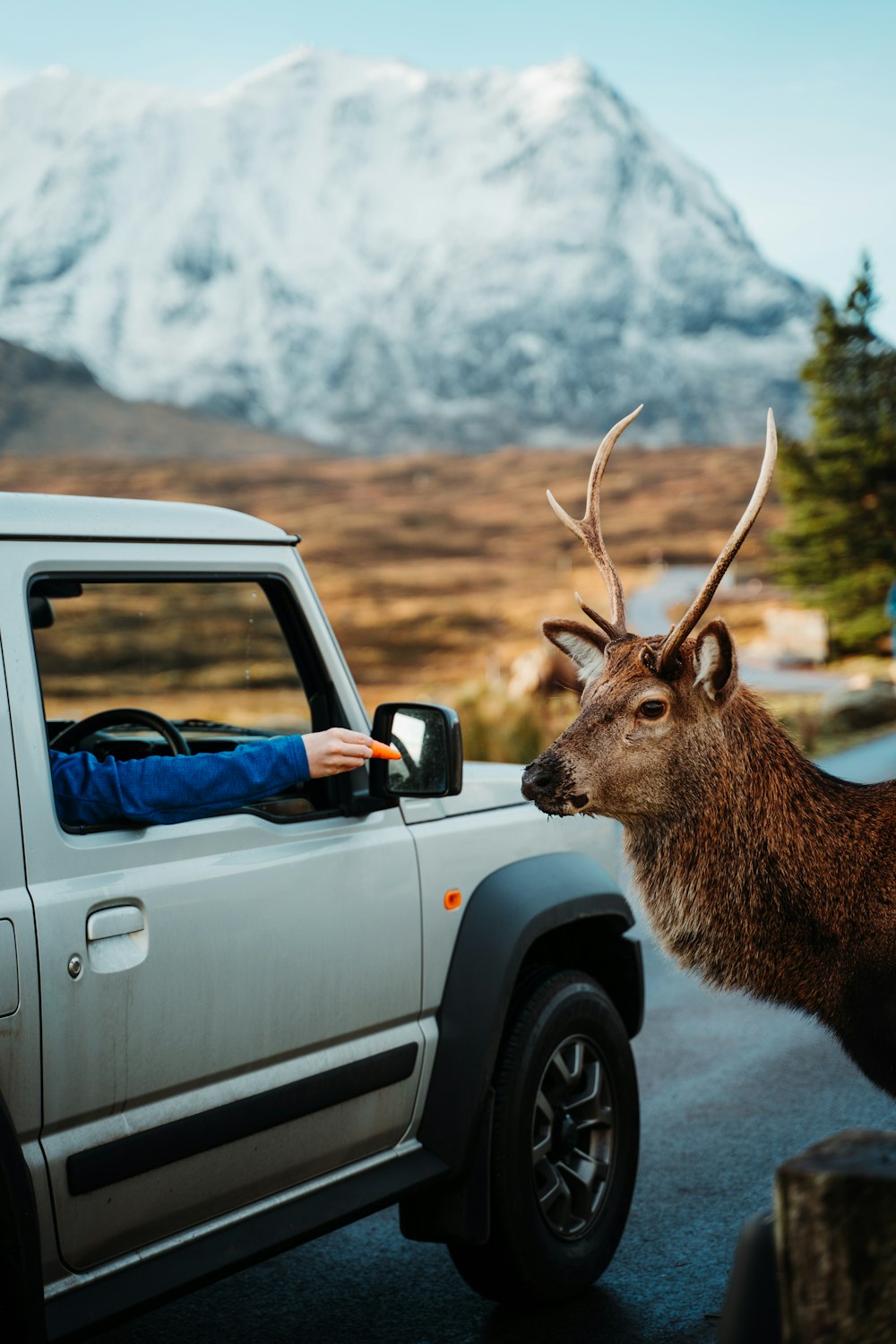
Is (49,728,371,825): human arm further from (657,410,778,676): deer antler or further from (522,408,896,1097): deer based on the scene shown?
(657,410,778,676): deer antler

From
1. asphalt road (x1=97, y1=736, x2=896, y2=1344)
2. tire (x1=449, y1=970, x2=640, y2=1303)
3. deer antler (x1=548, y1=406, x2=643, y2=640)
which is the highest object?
deer antler (x1=548, y1=406, x2=643, y2=640)

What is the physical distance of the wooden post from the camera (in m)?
1.61

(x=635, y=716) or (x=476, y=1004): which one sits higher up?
(x=635, y=716)

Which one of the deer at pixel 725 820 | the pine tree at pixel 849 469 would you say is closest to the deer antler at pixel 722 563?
the deer at pixel 725 820

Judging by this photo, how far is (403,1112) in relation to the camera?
3723 millimetres

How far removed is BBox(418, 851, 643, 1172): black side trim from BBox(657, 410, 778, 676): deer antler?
767 mm

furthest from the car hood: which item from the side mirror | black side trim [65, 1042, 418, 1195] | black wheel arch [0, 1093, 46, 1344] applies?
black wheel arch [0, 1093, 46, 1344]

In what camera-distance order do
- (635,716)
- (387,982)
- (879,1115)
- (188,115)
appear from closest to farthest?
(387,982) < (635,716) < (879,1115) < (188,115)

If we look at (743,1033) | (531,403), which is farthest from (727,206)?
(743,1033)

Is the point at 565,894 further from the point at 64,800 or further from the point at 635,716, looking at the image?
the point at 64,800

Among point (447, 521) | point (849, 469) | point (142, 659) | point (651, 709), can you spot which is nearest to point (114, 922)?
point (651, 709)

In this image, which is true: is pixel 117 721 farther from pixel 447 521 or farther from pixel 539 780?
pixel 447 521

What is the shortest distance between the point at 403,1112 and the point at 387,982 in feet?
1.31

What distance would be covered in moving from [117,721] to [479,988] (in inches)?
52.3
